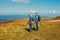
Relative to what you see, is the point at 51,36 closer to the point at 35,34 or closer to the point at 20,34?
the point at 35,34

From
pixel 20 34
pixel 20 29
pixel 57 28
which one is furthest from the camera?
pixel 57 28

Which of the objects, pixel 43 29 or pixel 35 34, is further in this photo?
pixel 43 29

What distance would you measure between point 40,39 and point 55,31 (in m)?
4.95

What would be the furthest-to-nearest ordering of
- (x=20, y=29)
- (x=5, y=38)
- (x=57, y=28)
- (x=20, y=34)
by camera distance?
1. (x=57, y=28)
2. (x=20, y=29)
3. (x=20, y=34)
4. (x=5, y=38)

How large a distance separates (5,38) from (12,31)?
299cm

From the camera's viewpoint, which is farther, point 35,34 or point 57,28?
point 57,28

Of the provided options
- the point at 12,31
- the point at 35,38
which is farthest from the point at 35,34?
the point at 12,31

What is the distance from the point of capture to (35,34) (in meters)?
31.4

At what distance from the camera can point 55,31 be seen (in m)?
33.7

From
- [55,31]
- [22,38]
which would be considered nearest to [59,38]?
[55,31]

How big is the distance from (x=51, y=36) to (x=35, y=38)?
2.82m

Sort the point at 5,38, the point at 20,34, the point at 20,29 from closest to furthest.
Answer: the point at 5,38
the point at 20,34
the point at 20,29

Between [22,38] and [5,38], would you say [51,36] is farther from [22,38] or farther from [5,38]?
[5,38]

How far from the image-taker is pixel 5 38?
94.7 ft
